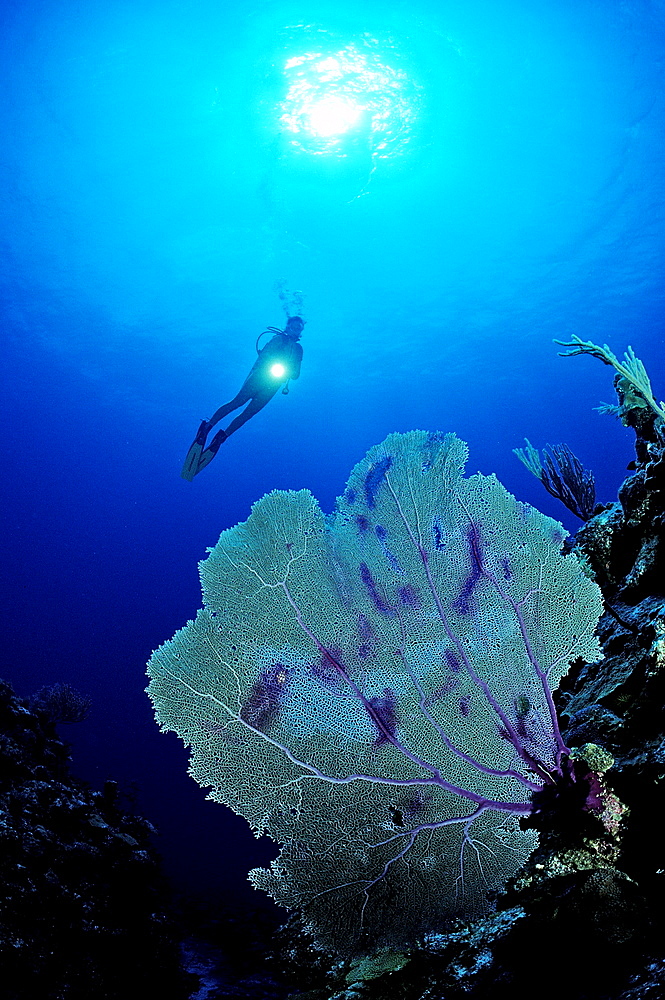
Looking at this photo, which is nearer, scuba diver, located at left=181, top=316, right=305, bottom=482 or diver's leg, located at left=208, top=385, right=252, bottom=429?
scuba diver, located at left=181, top=316, right=305, bottom=482

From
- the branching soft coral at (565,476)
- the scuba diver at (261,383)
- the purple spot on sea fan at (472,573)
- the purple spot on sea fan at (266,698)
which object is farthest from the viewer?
the scuba diver at (261,383)

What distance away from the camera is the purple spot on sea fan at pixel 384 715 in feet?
8.43

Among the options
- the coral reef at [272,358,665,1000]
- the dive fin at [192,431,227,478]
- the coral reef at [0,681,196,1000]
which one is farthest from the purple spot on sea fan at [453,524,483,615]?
the dive fin at [192,431,227,478]

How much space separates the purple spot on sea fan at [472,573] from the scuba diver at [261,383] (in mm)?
10078

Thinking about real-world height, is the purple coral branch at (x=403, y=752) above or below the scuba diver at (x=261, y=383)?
below

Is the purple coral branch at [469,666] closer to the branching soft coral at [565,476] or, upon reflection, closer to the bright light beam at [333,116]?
the branching soft coral at [565,476]

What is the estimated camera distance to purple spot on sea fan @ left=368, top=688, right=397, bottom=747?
2.57 meters

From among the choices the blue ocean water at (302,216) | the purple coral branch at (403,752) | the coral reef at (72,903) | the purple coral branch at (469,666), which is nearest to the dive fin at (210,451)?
the coral reef at (72,903)

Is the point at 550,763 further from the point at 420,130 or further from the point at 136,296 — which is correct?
the point at 136,296

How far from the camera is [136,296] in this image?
29.4 meters

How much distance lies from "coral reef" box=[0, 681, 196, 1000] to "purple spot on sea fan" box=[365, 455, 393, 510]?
146 inches

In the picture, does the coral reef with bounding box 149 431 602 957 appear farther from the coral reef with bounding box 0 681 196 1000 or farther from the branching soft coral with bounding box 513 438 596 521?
the branching soft coral with bounding box 513 438 596 521

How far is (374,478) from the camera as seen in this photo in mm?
3029

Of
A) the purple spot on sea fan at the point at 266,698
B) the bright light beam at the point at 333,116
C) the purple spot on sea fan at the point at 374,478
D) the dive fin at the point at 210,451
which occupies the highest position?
the bright light beam at the point at 333,116
